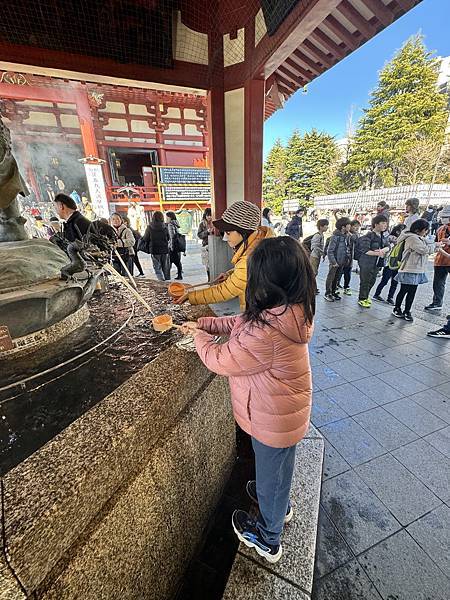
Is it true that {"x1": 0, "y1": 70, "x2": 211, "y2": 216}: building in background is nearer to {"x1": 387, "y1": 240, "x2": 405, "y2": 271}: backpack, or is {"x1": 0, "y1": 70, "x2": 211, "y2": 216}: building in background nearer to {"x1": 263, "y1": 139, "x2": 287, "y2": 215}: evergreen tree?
{"x1": 387, "y1": 240, "x2": 405, "y2": 271}: backpack

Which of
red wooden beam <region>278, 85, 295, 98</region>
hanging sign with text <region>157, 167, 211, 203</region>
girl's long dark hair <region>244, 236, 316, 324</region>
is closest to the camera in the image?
girl's long dark hair <region>244, 236, 316, 324</region>

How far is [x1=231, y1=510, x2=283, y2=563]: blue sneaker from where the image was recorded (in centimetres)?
147

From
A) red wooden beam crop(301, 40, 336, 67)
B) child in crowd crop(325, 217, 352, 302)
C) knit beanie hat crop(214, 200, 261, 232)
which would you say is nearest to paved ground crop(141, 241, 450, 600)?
knit beanie hat crop(214, 200, 261, 232)

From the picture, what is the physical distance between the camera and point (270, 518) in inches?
55.3

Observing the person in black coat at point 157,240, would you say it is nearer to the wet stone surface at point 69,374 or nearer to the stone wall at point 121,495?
the wet stone surface at point 69,374

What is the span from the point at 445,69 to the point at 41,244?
51210 millimetres

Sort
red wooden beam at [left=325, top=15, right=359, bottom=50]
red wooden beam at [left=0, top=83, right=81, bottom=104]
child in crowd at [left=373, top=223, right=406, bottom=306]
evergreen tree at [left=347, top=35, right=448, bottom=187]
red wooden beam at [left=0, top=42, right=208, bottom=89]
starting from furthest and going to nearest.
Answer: evergreen tree at [left=347, top=35, right=448, bottom=187] → red wooden beam at [left=0, top=83, right=81, bottom=104] → child in crowd at [left=373, top=223, right=406, bottom=306] → red wooden beam at [left=325, top=15, right=359, bottom=50] → red wooden beam at [left=0, top=42, right=208, bottom=89]

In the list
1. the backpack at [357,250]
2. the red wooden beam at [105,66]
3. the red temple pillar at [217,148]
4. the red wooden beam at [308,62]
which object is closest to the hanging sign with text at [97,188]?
the red temple pillar at [217,148]

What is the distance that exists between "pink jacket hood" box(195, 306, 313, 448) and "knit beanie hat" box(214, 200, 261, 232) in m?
0.74

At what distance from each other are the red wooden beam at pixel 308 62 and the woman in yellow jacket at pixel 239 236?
197 inches

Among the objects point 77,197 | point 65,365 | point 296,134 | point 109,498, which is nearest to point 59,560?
point 109,498

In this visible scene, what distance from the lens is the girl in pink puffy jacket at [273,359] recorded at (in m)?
1.08

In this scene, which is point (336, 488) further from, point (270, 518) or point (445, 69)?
point (445, 69)

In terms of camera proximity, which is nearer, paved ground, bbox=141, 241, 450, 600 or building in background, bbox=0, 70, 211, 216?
paved ground, bbox=141, 241, 450, 600
